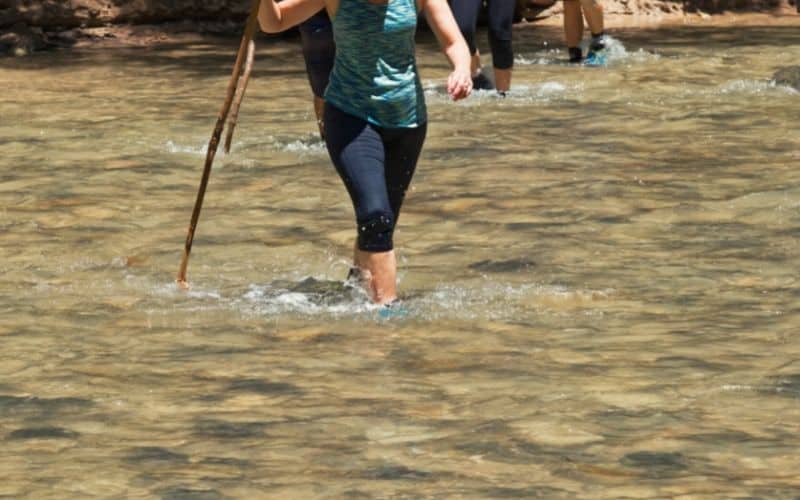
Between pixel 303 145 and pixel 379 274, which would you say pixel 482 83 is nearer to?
pixel 303 145

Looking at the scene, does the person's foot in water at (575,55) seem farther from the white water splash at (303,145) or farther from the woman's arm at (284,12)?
the woman's arm at (284,12)

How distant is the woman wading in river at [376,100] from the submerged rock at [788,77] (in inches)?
312

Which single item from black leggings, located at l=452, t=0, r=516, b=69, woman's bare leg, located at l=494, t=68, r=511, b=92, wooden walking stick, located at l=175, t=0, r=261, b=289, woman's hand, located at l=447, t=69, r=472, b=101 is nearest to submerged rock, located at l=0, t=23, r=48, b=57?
woman's bare leg, located at l=494, t=68, r=511, b=92

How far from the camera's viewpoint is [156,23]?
68.6ft

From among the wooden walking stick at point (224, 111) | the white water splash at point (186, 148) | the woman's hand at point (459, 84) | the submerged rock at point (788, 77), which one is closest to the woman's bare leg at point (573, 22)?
the submerged rock at point (788, 77)

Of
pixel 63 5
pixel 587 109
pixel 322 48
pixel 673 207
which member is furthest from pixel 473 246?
pixel 63 5

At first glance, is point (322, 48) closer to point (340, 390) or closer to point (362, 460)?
point (340, 390)

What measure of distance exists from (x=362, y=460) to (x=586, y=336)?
191 centimetres

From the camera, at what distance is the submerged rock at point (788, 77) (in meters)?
15.2

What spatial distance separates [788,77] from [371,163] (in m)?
8.32

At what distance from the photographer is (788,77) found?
50.3 ft

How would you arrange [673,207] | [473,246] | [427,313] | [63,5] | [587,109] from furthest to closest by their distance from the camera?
[63,5]
[587,109]
[673,207]
[473,246]
[427,313]

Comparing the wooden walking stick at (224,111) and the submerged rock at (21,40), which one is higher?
the wooden walking stick at (224,111)

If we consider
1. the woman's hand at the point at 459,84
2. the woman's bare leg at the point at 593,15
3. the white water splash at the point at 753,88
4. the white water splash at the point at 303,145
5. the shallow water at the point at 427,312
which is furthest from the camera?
the woman's bare leg at the point at 593,15
